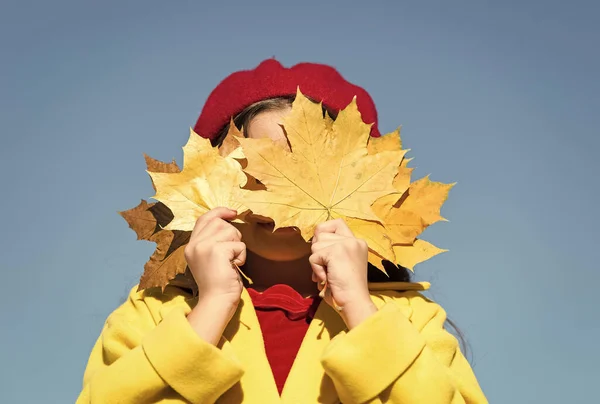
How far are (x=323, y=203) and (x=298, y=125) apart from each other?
0.25 m

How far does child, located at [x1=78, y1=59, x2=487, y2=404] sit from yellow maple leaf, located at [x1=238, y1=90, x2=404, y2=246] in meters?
0.07

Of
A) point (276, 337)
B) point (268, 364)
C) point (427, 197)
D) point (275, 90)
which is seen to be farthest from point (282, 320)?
point (275, 90)

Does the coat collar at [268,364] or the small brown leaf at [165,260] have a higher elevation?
the small brown leaf at [165,260]

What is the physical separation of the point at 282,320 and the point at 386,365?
488 mm

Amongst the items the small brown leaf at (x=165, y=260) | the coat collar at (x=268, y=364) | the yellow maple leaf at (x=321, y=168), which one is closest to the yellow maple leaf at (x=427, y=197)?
the yellow maple leaf at (x=321, y=168)

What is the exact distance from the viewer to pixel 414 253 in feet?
7.64

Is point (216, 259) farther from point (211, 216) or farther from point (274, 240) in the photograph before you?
point (274, 240)

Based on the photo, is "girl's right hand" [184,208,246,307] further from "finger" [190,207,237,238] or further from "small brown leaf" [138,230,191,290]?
"small brown leaf" [138,230,191,290]

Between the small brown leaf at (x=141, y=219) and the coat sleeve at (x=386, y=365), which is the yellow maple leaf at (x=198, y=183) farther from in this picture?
the coat sleeve at (x=386, y=365)

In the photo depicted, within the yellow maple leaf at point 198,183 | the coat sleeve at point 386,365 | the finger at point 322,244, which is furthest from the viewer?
the yellow maple leaf at point 198,183

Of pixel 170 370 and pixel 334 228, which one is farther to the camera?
pixel 334 228

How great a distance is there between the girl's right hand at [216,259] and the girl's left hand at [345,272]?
241 mm

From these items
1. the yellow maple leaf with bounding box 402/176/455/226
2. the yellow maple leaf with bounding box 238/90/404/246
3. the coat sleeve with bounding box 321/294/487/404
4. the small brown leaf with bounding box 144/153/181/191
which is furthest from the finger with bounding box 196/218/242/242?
the yellow maple leaf with bounding box 402/176/455/226

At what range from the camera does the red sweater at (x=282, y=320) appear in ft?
7.68
